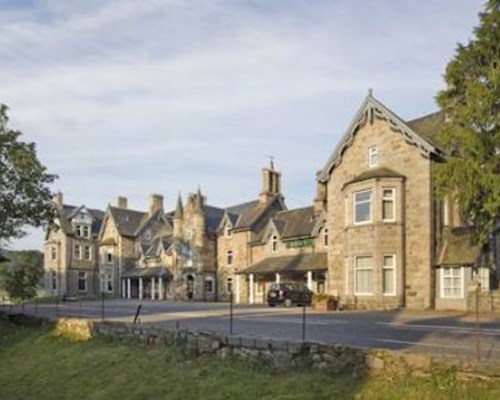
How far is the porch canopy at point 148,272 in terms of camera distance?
67688 millimetres

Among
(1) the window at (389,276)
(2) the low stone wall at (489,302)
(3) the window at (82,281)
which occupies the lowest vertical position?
(3) the window at (82,281)

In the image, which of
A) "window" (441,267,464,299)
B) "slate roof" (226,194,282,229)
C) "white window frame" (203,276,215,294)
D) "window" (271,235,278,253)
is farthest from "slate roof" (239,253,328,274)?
"window" (441,267,464,299)

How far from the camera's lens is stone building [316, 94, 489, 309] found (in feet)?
115

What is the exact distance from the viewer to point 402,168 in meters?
36.7

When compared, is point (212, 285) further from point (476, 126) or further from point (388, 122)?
point (476, 126)

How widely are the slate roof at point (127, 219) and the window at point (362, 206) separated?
43139 mm

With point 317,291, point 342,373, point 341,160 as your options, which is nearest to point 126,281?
point 317,291

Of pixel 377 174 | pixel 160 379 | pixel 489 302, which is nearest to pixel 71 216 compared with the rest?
pixel 377 174

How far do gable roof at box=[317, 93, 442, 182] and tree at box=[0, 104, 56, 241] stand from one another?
16.7 metres

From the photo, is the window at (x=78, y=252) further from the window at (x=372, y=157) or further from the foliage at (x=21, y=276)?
the window at (x=372, y=157)

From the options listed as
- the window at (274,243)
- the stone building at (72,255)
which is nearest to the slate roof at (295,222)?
the window at (274,243)

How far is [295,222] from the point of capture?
53.7m

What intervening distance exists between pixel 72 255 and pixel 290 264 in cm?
3586

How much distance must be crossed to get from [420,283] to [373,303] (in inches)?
108
